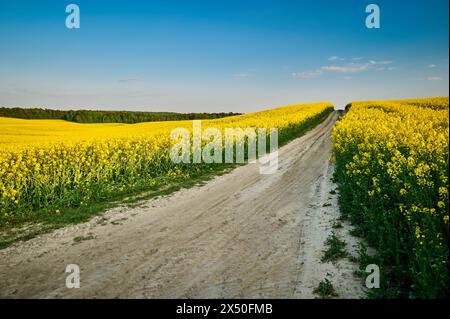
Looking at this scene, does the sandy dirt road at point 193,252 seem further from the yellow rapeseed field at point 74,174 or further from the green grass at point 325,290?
the yellow rapeseed field at point 74,174

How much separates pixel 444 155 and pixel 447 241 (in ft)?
9.68

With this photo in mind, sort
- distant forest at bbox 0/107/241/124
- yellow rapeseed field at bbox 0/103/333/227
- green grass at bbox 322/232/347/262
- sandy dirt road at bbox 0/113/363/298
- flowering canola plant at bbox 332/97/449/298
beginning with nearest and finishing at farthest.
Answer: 1. flowering canola plant at bbox 332/97/449/298
2. sandy dirt road at bbox 0/113/363/298
3. green grass at bbox 322/232/347/262
4. yellow rapeseed field at bbox 0/103/333/227
5. distant forest at bbox 0/107/241/124

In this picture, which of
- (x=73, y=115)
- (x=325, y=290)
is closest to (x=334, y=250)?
(x=325, y=290)

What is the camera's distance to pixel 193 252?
19.9 ft

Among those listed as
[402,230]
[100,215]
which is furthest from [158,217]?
[402,230]

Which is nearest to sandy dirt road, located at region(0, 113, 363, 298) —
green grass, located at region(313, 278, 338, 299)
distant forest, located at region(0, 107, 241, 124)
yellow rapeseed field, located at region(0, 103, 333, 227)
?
green grass, located at region(313, 278, 338, 299)

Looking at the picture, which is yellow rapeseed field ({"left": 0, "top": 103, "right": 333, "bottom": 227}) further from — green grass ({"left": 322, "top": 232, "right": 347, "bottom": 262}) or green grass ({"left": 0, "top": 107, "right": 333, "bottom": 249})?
green grass ({"left": 322, "top": 232, "right": 347, "bottom": 262})

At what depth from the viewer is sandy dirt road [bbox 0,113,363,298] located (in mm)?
4859

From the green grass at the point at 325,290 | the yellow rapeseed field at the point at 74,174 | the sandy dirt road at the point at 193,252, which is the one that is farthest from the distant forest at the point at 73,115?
the green grass at the point at 325,290

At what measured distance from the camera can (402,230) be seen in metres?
5.85

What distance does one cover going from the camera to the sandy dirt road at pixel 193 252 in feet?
15.9
